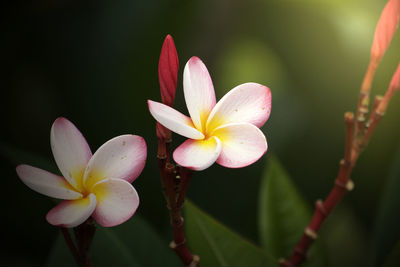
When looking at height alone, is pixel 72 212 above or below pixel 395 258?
above

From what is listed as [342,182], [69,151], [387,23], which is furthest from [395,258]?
[69,151]

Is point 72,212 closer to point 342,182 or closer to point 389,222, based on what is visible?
point 342,182

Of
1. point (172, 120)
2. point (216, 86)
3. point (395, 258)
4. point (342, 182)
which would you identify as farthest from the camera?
point (216, 86)

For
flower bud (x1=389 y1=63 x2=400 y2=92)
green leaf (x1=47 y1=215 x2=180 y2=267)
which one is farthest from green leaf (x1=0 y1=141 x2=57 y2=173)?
flower bud (x1=389 y1=63 x2=400 y2=92)

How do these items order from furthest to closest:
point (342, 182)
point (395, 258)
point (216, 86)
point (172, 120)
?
point (216, 86), point (395, 258), point (342, 182), point (172, 120)

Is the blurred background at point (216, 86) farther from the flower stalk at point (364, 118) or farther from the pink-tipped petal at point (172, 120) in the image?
the pink-tipped petal at point (172, 120)

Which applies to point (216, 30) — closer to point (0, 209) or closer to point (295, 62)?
point (295, 62)

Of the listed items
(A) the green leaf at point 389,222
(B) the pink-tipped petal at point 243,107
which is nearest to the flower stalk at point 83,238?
(B) the pink-tipped petal at point 243,107

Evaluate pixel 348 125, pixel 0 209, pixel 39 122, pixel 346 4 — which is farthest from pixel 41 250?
pixel 346 4

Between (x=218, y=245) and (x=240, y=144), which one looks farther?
(x=218, y=245)
